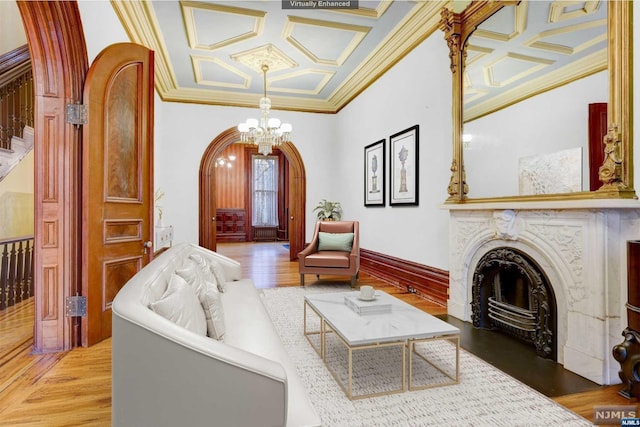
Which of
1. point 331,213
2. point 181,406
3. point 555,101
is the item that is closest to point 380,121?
point 331,213

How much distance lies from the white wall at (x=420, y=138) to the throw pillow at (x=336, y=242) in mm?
607

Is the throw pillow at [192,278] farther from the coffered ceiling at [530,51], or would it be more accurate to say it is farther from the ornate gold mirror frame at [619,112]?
the coffered ceiling at [530,51]

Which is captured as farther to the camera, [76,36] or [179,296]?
[76,36]

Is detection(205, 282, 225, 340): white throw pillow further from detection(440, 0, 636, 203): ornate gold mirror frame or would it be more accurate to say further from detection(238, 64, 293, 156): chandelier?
detection(238, 64, 293, 156): chandelier

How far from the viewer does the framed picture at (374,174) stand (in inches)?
210

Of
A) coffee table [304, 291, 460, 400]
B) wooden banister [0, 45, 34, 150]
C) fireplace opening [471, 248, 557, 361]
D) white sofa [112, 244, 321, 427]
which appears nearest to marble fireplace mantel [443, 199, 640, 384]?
fireplace opening [471, 248, 557, 361]

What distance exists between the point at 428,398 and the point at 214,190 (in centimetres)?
589

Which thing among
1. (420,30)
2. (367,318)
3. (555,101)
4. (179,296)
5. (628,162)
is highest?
(420,30)

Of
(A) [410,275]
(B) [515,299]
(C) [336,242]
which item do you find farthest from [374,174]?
(B) [515,299]

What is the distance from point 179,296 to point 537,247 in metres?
2.58

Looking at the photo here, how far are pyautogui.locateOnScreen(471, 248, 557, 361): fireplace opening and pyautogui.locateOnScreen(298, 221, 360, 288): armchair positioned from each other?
70.5 inches

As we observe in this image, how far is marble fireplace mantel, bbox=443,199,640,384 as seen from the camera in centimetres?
214

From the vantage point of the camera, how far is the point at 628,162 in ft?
6.99

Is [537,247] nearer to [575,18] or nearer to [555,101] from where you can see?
[555,101]
